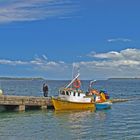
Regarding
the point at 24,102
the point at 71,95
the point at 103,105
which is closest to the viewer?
the point at 24,102

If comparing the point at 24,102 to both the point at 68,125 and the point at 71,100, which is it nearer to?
the point at 71,100

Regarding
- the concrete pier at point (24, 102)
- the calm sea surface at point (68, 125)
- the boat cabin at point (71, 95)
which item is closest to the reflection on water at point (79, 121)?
the calm sea surface at point (68, 125)

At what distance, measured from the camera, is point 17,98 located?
47.8 meters

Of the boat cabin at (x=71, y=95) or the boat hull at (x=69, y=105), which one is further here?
the boat cabin at (x=71, y=95)

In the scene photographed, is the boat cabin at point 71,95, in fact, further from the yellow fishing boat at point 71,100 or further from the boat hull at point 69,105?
the boat hull at point 69,105

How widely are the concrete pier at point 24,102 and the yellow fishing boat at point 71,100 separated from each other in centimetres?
134

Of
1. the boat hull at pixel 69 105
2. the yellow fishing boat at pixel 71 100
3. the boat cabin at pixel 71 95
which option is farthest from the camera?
the boat cabin at pixel 71 95

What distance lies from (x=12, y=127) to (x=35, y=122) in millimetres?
4070

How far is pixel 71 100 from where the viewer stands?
49.7 metres

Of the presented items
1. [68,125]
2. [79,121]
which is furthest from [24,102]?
[68,125]

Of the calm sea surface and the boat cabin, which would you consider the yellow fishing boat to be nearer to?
the boat cabin

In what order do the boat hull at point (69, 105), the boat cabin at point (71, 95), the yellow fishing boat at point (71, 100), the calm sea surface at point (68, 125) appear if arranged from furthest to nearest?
the boat cabin at point (71, 95)
the yellow fishing boat at point (71, 100)
the boat hull at point (69, 105)
the calm sea surface at point (68, 125)

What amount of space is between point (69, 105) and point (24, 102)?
5174mm

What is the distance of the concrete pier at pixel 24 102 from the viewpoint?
4706 centimetres
